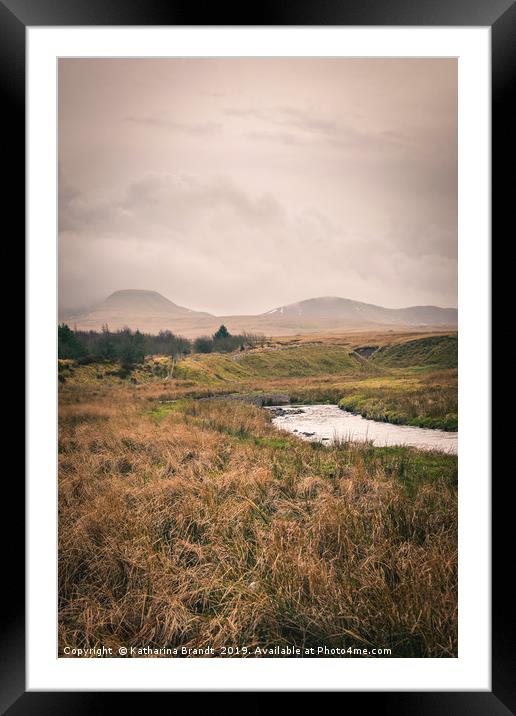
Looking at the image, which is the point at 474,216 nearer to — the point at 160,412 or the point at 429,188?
the point at 429,188

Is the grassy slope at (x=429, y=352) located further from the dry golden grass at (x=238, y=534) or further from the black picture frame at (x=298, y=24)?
the dry golden grass at (x=238, y=534)

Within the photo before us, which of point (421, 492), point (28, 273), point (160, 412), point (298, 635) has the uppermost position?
point (28, 273)

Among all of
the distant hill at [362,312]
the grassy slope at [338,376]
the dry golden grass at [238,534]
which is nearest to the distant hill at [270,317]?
the distant hill at [362,312]

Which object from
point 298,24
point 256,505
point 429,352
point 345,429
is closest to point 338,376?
point 345,429

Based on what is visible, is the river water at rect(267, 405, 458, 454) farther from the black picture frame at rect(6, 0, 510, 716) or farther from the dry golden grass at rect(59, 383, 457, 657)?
the black picture frame at rect(6, 0, 510, 716)

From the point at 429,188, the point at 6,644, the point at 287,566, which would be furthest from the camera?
the point at 429,188

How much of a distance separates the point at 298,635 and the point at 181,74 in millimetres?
2764

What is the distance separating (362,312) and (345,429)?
0.62 meters

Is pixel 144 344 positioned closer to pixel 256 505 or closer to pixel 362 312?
pixel 256 505

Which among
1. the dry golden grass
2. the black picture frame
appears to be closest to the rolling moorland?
the dry golden grass

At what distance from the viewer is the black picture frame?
1.74m

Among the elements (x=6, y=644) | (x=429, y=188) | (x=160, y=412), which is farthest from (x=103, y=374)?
(x=429, y=188)

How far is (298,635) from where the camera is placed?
1870mm

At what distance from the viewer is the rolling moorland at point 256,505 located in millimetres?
1876
